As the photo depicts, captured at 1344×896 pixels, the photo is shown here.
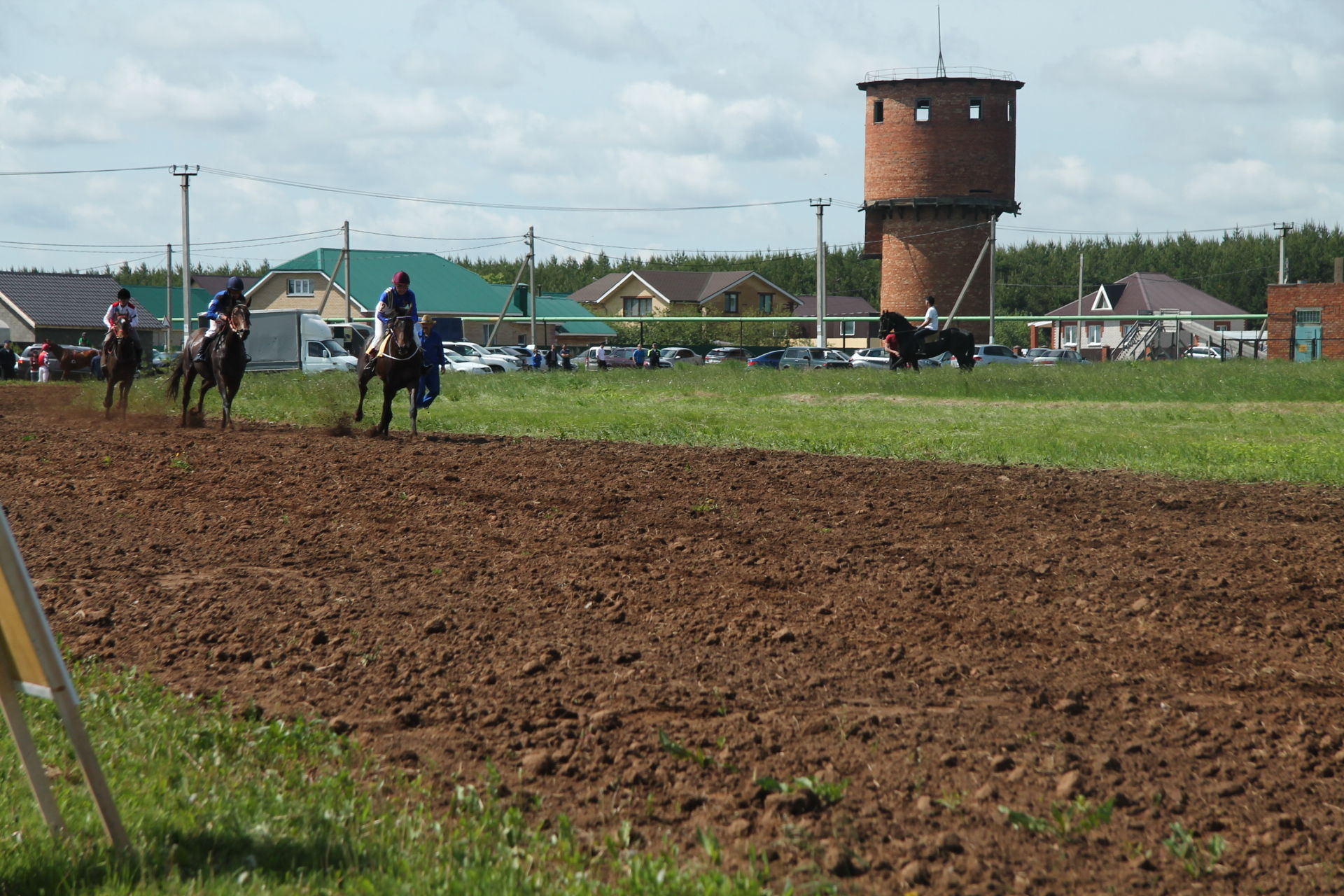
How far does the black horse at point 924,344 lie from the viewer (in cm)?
3431

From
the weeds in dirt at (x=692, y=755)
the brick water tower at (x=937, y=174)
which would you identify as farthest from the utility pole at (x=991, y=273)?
the weeds in dirt at (x=692, y=755)

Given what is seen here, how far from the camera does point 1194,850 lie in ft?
13.8

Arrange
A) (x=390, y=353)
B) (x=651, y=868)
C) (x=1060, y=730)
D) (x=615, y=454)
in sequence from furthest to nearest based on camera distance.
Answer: (x=390, y=353) < (x=615, y=454) < (x=1060, y=730) < (x=651, y=868)

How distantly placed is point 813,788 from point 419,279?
8249 centimetres

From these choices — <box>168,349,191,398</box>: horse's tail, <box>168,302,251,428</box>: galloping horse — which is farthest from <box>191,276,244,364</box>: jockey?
<box>168,349,191,398</box>: horse's tail

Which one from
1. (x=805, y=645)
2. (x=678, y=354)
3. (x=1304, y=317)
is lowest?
(x=805, y=645)

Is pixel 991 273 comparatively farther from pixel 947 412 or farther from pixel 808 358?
pixel 947 412

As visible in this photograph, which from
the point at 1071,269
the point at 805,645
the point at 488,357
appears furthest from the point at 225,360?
the point at 1071,269

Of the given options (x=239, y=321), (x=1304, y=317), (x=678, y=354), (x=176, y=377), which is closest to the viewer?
(x=239, y=321)

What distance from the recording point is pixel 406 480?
1275cm

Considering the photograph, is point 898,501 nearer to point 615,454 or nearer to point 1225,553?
point 1225,553

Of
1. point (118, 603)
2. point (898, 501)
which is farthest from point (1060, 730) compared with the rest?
point (898, 501)

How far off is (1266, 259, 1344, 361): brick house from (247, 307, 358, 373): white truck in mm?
36886

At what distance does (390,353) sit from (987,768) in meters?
13.7
